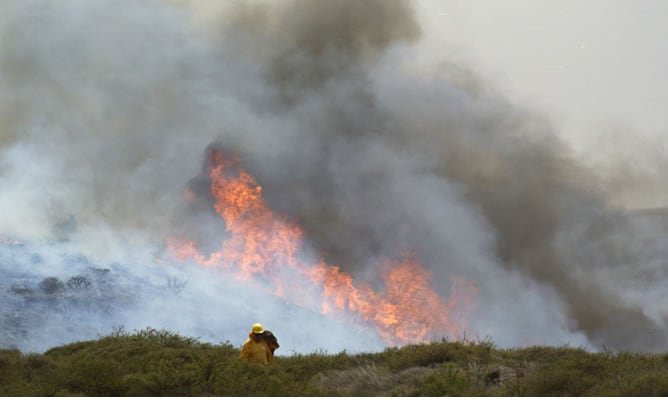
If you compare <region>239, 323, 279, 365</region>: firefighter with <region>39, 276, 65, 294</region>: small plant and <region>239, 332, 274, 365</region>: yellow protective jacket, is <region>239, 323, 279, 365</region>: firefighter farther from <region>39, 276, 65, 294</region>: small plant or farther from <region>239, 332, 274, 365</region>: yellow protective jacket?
<region>39, 276, 65, 294</region>: small plant

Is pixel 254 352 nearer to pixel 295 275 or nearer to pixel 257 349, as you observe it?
pixel 257 349

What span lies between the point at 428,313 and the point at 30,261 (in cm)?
2628

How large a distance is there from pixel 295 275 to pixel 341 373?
3270 centimetres

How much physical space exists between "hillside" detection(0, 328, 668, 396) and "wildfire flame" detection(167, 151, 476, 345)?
84.5ft

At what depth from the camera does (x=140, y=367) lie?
15.2 meters

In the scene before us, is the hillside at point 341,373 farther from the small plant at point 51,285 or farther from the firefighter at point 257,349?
the small plant at point 51,285

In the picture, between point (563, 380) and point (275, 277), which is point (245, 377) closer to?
point (563, 380)

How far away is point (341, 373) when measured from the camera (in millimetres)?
16031

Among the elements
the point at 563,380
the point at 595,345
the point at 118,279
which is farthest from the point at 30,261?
the point at 595,345

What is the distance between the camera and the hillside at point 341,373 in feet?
43.4

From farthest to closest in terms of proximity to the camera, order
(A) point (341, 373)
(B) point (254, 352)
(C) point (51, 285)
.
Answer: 1. (C) point (51, 285)
2. (B) point (254, 352)
3. (A) point (341, 373)

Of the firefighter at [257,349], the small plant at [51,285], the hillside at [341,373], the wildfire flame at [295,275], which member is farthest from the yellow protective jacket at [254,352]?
the wildfire flame at [295,275]

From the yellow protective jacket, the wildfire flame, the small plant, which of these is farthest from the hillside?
the wildfire flame

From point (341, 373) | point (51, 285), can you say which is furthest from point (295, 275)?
point (341, 373)
